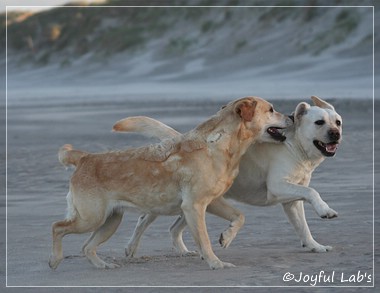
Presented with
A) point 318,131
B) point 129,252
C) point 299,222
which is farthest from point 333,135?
point 129,252

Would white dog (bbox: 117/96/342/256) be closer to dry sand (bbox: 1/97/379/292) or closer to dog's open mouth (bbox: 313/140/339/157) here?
dog's open mouth (bbox: 313/140/339/157)

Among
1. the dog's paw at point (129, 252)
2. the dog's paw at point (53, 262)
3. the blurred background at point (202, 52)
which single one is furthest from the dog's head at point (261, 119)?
the blurred background at point (202, 52)

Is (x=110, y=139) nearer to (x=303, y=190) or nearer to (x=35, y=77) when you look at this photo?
(x=303, y=190)

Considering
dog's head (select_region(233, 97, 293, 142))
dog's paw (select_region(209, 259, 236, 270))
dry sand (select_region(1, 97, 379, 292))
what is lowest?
dry sand (select_region(1, 97, 379, 292))

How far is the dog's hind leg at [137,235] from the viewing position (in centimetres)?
878

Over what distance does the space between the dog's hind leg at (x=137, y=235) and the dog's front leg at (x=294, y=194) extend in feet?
3.13

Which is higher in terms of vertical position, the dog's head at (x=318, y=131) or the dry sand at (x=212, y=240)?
the dog's head at (x=318, y=131)

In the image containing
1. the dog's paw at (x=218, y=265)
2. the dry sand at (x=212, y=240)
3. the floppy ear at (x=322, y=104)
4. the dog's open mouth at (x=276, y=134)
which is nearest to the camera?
the dry sand at (x=212, y=240)

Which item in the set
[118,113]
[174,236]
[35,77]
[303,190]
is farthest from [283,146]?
[35,77]

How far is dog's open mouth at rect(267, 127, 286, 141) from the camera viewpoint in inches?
340

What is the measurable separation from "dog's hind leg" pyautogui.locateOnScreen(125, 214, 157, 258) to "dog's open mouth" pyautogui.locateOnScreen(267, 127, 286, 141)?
1.12 metres

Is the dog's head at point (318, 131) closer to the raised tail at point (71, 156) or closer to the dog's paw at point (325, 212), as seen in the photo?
the dog's paw at point (325, 212)

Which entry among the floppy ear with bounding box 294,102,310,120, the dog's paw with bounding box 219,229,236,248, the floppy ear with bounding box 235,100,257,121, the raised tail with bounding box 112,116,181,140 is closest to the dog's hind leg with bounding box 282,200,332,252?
the floppy ear with bounding box 294,102,310,120
